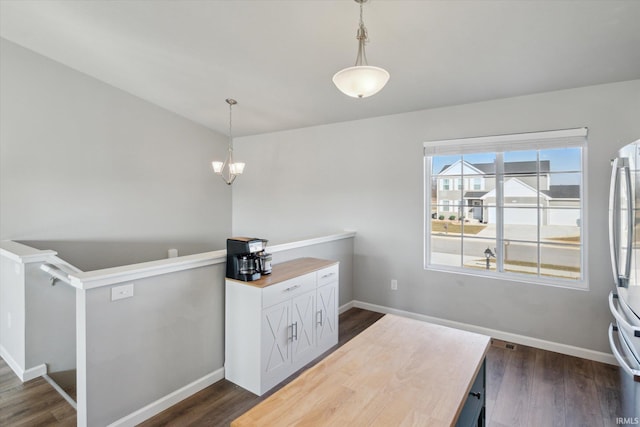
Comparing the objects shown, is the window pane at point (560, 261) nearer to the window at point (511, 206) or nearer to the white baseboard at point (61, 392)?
the window at point (511, 206)

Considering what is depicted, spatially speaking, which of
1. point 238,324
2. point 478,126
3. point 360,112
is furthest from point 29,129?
point 478,126

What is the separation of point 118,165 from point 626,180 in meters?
5.29

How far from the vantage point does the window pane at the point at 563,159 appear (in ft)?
9.95

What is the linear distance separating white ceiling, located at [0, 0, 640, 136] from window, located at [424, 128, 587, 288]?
21.1 inches

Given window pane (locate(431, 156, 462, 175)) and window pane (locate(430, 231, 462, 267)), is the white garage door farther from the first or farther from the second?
window pane (locate(431, 156, 462, 175))

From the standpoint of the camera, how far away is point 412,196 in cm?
386

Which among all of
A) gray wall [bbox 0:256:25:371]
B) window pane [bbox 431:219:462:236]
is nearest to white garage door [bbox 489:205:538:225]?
window pane [bbox 431:219:462:236]

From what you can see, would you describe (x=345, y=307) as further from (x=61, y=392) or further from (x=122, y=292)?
(x=61, y=392)

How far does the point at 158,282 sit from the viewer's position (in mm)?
2232

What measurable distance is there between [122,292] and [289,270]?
51.6 inches

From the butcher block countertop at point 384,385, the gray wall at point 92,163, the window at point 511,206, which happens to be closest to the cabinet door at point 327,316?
the window at point 511,206

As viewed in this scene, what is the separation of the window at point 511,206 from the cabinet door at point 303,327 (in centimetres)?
167

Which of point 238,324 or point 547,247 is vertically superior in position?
point 547,247

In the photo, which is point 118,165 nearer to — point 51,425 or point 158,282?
point 158,282
